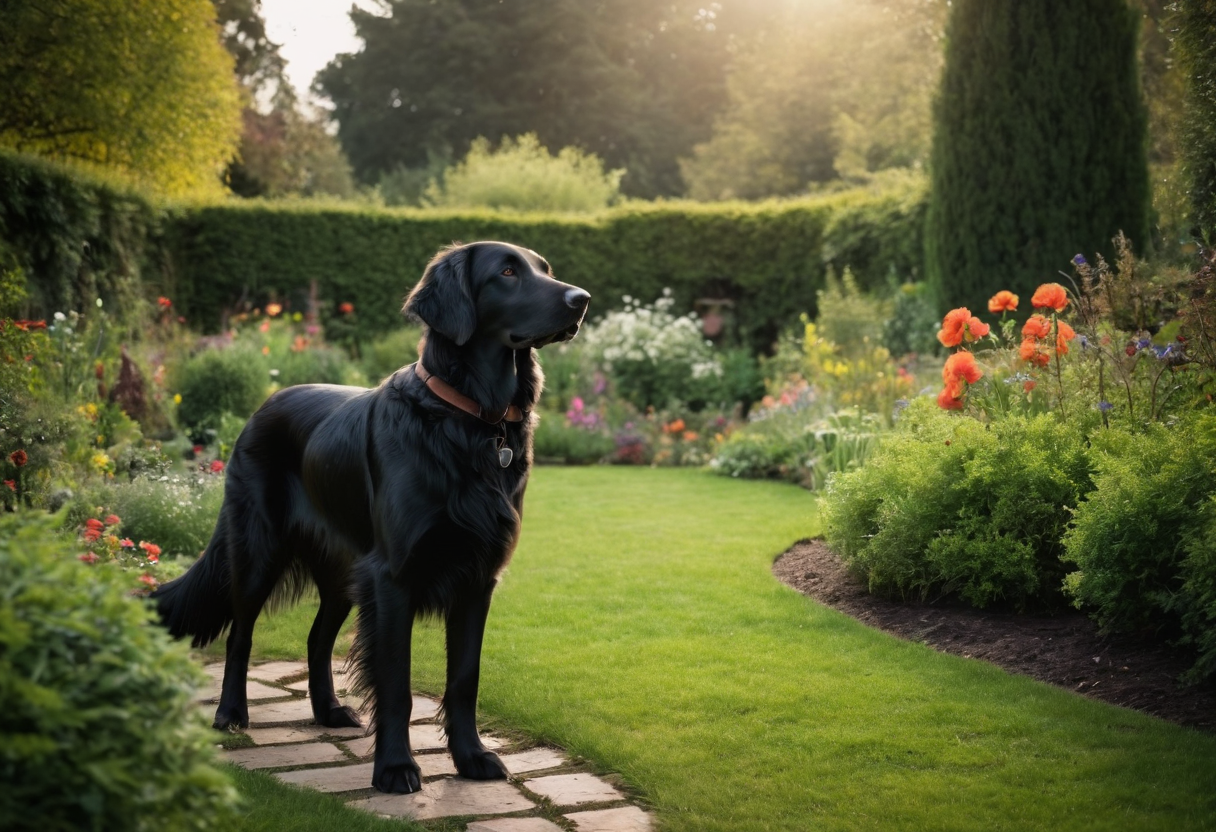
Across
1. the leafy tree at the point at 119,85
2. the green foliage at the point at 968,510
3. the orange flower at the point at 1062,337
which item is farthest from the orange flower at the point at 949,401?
the leafy tree at the point at 119,85

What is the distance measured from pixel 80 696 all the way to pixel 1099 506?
3.68 m

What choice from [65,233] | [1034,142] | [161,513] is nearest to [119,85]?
[65,233]

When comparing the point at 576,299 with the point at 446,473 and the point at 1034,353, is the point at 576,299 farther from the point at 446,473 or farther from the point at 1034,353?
the point at 1034,353

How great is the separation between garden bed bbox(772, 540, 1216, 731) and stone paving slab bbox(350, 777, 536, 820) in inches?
84.8

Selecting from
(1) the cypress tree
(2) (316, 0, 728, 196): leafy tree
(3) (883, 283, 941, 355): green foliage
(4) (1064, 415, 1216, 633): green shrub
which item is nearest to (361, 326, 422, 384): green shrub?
(3) (883, 283, 941, 355): green foliage

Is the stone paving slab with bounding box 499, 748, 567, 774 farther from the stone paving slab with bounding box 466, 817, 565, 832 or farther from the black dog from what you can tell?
the stone paving slab with bounding box 466, 817, 565, 832

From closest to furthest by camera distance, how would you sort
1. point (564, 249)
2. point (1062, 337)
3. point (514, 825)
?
1. point (514, 825)
2. point (1062, 337)
3. point (564, 249)

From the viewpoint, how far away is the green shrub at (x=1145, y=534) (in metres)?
3.97

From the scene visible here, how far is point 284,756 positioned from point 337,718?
15.4 inches

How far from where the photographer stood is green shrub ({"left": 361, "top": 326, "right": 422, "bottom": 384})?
12.6 m

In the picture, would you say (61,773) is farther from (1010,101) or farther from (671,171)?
(671,171)

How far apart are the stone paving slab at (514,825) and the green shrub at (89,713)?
1.28m

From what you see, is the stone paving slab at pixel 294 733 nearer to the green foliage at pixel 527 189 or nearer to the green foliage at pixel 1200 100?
the green foliage at pixel 1200 100

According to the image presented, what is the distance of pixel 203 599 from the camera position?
400 cm
